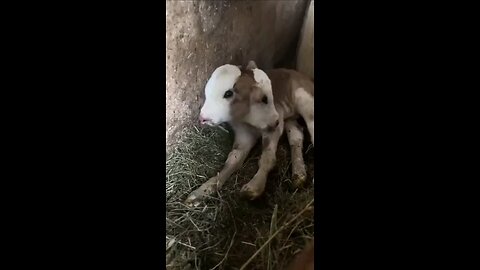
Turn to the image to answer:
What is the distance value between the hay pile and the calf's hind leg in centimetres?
1

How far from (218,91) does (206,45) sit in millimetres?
Answer: 75

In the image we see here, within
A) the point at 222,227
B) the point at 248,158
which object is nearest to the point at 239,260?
the point at 222,227

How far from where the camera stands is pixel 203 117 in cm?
109

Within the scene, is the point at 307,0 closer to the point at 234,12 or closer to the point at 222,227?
the point at 234,12

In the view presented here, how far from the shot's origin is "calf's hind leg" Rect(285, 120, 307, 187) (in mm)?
1103

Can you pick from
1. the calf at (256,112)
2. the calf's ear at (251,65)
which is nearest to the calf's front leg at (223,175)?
the calf at (256,112)

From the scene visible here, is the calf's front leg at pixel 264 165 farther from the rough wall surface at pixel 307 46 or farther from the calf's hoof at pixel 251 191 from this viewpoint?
the rough wall surface at pixel 307 46

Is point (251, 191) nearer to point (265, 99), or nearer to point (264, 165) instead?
point (264, 165)

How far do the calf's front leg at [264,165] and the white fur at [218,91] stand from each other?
9cm

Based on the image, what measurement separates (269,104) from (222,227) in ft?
0.70

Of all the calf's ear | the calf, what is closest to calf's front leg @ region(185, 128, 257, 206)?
the calf

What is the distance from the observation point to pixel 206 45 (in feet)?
3.58

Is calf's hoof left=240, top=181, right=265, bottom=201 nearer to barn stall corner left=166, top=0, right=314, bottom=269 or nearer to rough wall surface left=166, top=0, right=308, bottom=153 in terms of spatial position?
barn stall corner left=166, top=0, right=314, bottom=269

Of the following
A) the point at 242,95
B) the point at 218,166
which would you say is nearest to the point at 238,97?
the point at 242,95
